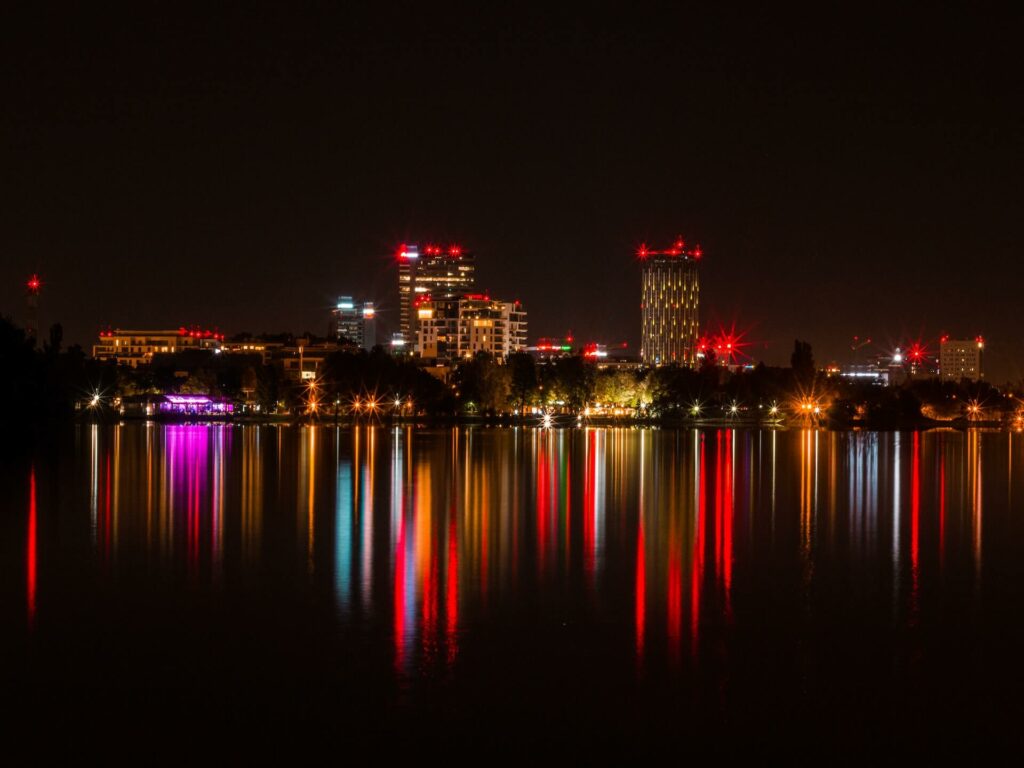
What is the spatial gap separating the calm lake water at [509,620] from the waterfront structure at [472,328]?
13955 centimetres

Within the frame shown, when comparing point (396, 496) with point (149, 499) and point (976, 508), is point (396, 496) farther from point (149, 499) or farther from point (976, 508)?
point (976, 508)

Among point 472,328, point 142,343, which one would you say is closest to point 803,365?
point 472,328

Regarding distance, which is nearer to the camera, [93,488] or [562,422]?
[93,488]

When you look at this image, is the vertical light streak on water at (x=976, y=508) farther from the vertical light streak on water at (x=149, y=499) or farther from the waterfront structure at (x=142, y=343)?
the waterfront structure at (x=142, y=343)

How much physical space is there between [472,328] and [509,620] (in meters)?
155

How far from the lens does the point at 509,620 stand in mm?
12555

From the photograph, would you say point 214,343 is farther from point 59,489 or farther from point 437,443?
point 59,489

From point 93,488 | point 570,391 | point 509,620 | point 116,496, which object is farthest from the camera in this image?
point 570,391

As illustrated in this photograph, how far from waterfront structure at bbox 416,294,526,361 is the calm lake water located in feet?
458

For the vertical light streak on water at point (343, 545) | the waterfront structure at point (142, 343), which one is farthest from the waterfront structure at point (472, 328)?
the vertical light streak on water at point (343, 545)

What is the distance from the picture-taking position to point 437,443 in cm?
5206

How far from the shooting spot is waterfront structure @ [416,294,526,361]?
545 feet

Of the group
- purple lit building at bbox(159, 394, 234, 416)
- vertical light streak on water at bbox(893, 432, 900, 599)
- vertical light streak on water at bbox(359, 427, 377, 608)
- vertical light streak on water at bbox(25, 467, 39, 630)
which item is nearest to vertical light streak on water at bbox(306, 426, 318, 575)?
vertical light streak on water at bbox(359, 427, 377, 608)

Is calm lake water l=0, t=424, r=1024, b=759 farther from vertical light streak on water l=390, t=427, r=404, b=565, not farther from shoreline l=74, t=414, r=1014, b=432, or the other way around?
shoreline l=74, t=414, r=1014, b=432
